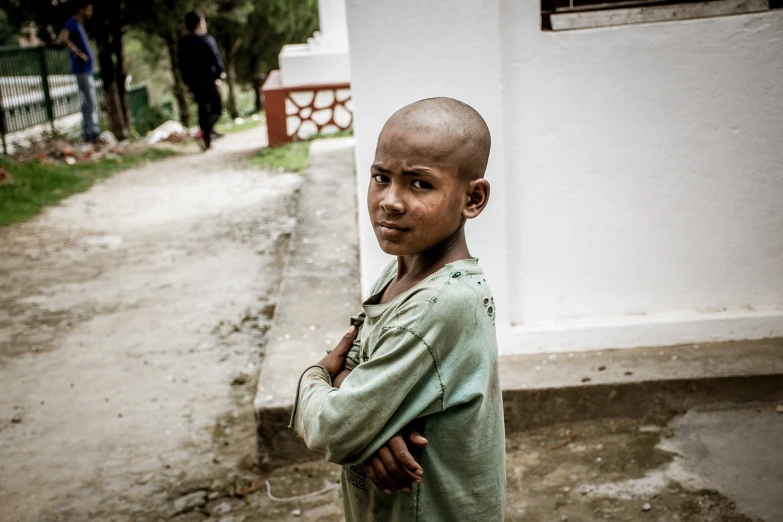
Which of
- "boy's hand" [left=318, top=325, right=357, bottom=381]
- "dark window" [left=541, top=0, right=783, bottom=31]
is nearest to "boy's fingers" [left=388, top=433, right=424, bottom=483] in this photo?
"boy's hand" [left=318, top=325, right=357, bottom=381]

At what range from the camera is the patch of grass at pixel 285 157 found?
9.68 m

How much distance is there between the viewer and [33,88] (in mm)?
12812

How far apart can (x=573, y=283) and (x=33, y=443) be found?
2.63 meters

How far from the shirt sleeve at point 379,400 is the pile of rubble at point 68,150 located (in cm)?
1062

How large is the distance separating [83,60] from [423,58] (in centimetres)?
1024

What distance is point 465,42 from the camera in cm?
297

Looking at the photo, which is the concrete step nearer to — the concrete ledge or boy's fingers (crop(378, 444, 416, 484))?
the concrete ledge

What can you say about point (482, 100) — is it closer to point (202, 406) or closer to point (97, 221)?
point (202, 406)

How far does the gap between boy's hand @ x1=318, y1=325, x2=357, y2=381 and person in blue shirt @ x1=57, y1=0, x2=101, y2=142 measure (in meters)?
11.3

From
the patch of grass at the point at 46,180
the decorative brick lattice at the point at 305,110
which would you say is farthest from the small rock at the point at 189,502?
the decorative brick lattice at the point at 305,110

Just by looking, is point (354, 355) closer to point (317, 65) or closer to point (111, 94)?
point (317, 65)

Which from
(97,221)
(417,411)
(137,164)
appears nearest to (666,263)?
(417,411)

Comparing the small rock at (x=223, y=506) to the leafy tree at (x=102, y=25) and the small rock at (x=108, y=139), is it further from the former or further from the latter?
the leafy tree at (x=102, y=25)

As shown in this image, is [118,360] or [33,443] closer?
[33,443]
